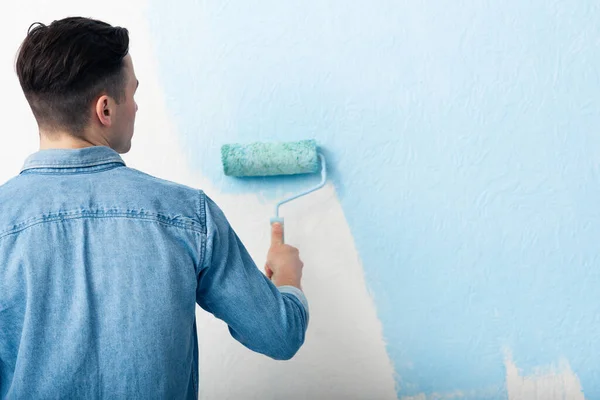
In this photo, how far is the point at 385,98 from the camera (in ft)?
4.24

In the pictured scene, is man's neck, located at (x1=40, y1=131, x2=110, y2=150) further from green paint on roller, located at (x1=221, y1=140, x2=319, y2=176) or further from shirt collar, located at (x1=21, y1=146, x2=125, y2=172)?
green paint on roller, located at (x1=221, y1=140, x2=319, y2=176)

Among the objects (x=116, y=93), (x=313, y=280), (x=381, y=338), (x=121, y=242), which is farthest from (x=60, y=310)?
(x=381, y=338)

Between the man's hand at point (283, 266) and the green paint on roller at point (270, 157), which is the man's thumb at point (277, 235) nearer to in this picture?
the man's hand at point (283, 266)

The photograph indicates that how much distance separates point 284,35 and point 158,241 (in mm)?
600

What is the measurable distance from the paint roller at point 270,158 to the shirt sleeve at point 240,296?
355mm

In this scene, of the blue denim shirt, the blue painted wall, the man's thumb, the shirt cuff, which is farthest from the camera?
the blue painted wall

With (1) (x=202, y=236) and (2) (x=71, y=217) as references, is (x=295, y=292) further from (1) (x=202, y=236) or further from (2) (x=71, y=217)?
(2) (x=71, y=217)

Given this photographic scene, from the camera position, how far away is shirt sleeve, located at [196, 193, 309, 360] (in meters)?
0.85

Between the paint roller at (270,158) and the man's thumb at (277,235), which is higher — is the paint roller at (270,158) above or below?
above

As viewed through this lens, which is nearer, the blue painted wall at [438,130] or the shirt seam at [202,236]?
the shirt seam at [202,236]

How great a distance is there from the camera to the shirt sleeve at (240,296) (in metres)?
0.85

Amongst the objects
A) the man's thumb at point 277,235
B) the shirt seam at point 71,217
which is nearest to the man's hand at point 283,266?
the man's thumb at point 277,235

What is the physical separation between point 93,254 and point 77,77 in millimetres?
205

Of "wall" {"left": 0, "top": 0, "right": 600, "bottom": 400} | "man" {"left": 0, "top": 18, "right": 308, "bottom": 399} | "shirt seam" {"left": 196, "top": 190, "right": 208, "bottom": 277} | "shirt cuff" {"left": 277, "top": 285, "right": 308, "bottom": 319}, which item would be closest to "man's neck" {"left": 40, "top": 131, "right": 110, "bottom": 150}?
"man" {"left": 0, "top": 18, "right": 308, "bottom": 399}
